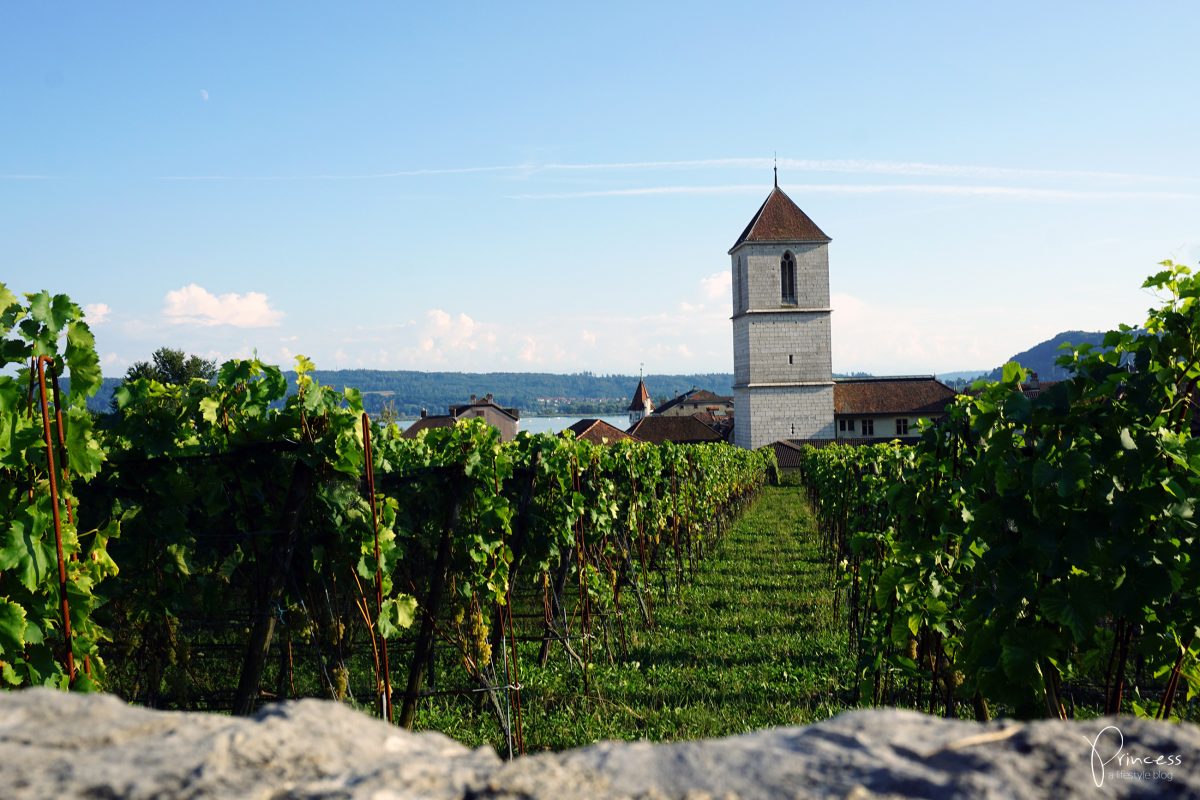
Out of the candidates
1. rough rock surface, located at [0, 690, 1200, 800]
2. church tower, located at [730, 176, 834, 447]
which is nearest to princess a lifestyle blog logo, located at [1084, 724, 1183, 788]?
rough rock surface, located at [0, 690, 1200, 800]

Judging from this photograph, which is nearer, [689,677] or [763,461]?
[689,677]

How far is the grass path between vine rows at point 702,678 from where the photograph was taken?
6164 mm

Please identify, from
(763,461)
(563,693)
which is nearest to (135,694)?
(563,693)

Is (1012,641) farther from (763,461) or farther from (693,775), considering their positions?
(763,461)

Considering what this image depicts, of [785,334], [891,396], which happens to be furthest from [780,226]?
[891,396]

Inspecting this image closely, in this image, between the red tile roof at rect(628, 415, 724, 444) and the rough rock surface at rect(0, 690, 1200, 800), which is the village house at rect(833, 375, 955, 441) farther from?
the rough rock surface at rect(0, 690, 1200, 800)

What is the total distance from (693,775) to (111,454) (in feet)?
13.6

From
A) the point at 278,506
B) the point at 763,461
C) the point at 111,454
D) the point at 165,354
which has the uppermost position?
the point at 165,354

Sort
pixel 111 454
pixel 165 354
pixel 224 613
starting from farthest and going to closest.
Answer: pixel 165 354 → pixel 224 613 → pixel 111 454

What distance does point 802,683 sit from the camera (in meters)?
7.26

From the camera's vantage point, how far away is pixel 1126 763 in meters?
1.15

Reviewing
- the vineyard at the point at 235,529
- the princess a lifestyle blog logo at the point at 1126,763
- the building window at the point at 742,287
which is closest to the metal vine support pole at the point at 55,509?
the vineyard at the point at 235,529

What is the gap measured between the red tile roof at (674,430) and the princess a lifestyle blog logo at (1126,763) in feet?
199

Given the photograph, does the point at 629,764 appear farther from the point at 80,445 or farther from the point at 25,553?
the point at 80,445
